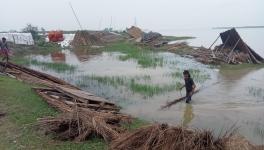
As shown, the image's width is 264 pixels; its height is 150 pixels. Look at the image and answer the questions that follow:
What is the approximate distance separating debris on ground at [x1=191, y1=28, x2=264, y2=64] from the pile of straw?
20176 mm

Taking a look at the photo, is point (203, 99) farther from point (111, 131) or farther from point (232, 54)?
point (232, 54)

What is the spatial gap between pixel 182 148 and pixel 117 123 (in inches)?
119

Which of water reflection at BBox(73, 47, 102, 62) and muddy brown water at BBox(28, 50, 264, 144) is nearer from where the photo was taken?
muddy brown water at BBox(28, 50, 264, 144)

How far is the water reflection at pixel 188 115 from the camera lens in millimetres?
10737

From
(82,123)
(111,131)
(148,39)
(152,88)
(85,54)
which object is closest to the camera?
(111,131)

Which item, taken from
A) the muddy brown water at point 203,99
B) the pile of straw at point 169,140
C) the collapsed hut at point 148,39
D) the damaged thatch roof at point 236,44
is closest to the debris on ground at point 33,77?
the muddy brown water at point 203,99

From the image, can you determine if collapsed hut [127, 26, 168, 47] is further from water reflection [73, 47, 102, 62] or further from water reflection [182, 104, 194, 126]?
water reflection [182, 104, 194, 126]

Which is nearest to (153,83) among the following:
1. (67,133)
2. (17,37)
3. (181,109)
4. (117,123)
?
(181,109)

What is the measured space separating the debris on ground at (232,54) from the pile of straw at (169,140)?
20.2 m

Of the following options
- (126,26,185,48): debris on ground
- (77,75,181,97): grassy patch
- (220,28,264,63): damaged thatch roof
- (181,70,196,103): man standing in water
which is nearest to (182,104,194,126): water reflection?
(181,70,196,103): man standing in water

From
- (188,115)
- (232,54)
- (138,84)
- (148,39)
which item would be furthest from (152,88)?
(148,39)

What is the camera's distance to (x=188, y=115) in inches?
448

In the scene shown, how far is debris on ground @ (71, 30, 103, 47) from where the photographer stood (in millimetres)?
44812

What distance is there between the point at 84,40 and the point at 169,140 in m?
40.2
